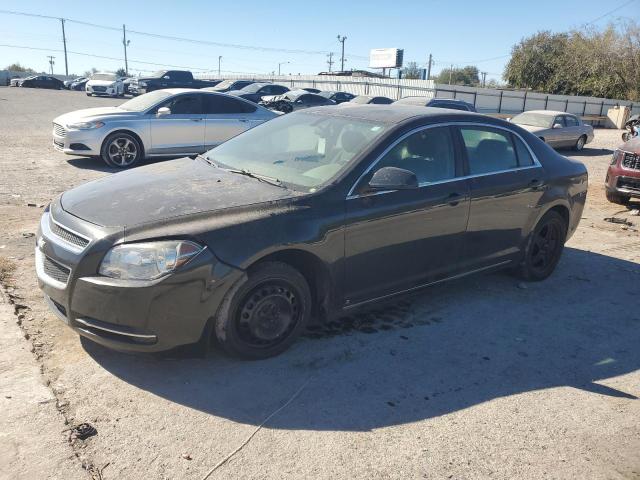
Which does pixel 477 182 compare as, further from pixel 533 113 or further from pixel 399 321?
pixel 533 113

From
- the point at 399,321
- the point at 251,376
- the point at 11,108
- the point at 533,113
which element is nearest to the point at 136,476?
the point at 251,376

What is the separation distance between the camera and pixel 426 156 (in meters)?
4.57

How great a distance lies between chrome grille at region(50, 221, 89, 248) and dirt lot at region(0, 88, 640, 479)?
79 centimetres

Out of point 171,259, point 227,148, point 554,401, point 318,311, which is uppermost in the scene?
point 227,148

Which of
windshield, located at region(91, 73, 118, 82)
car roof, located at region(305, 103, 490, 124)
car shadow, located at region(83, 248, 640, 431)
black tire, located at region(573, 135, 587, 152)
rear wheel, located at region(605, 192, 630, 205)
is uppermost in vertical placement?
windshield, located at region(91, 73, 118, 82)

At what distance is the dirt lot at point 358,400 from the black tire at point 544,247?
63 cm

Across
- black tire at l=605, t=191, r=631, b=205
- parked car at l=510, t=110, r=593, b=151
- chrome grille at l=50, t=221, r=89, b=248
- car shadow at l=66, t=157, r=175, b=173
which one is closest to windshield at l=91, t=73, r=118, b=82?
parked car at l=510, t=110, r=593, b=151

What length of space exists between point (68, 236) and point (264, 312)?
4.38 feet

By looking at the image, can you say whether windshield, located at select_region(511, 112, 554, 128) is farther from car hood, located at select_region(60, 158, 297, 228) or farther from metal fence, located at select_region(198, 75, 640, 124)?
metal fence, located at select_region(198, 75, 640, 124)

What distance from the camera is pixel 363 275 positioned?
412 cm

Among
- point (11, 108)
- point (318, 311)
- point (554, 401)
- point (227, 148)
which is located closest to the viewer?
point (554, 401)

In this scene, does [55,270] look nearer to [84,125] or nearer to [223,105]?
[84,125]

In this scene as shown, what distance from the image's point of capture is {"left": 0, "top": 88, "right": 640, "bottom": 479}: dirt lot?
2850 mm

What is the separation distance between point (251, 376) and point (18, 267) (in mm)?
2887
